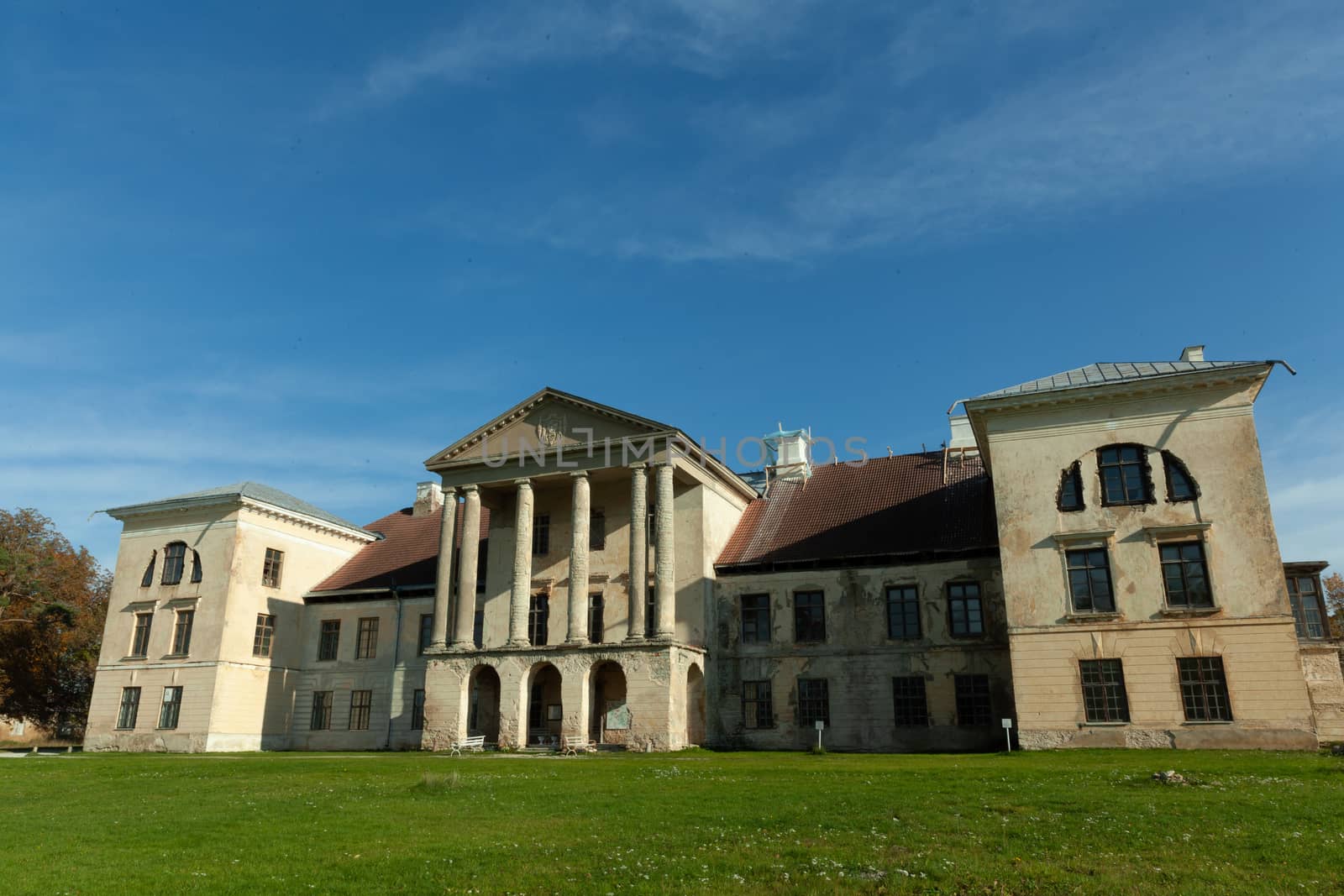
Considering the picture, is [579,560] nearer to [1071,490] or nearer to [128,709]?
[1071,490]

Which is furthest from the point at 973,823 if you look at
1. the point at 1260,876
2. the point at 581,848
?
the point at 581,848

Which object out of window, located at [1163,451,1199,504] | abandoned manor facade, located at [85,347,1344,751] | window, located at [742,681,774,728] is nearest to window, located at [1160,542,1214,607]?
abandoned manor facade, located at [85,347,1344,751]

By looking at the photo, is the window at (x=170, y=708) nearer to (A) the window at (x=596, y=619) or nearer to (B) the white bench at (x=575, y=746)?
(A) the window at (x=596, y=619)

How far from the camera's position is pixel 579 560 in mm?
36156

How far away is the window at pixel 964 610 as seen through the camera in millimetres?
33656

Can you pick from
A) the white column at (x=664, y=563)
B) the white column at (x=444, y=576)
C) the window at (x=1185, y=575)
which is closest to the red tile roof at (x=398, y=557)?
the white column at (x=444, y=576)

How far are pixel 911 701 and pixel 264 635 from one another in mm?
28285

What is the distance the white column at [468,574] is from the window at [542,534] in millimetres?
2636

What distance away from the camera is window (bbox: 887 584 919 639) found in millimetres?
34594

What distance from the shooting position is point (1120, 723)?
27.7 metres

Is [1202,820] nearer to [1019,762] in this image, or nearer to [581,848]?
[581,848]

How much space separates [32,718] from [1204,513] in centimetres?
5768

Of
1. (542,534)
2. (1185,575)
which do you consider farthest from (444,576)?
(1185,575)

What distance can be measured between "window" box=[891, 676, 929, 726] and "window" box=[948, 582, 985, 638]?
219 cm
